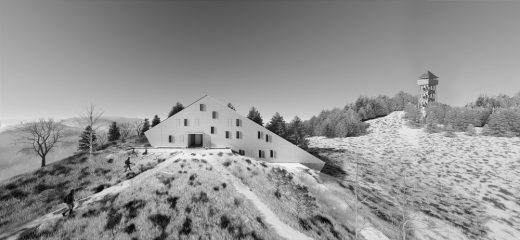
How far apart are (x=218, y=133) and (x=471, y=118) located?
125244mm

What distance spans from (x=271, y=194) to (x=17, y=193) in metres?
28.0

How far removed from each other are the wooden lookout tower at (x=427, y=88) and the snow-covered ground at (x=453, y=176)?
42.6 metres

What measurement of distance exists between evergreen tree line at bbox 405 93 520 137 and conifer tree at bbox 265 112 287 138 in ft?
262

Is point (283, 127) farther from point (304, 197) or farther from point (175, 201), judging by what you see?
point (175, 201)

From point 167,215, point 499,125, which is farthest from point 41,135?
point 499,125

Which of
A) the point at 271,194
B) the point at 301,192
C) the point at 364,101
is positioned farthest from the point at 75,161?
the point at 364,101

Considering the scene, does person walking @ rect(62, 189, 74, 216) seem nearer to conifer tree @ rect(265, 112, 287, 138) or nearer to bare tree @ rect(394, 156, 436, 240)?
bare tree @ rect(394, 156, 436, 240)

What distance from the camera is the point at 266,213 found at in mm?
20094

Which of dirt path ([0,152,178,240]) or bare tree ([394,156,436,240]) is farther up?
dirt path ([0,152,178,240])

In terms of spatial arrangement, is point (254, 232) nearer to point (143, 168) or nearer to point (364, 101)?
point (143, 168)

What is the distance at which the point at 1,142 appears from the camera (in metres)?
134

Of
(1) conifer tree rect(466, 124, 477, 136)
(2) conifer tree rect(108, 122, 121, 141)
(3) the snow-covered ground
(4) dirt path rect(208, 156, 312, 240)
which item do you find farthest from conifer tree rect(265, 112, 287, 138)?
(1) conifer tree rect(466, 124, 477, 136)

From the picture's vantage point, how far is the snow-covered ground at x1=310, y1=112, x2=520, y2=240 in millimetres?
30156

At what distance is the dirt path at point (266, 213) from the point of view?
1750cm
